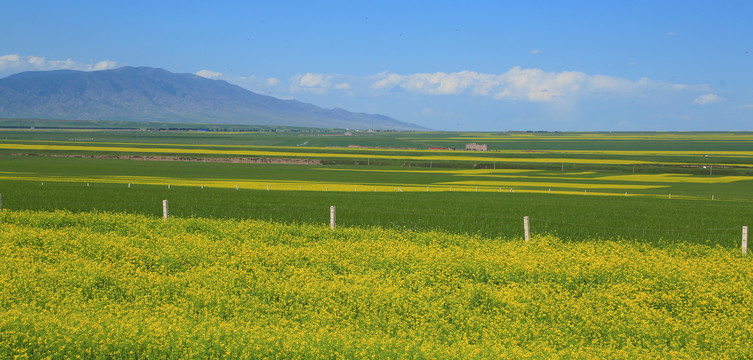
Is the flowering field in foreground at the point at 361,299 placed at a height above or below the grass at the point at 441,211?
above

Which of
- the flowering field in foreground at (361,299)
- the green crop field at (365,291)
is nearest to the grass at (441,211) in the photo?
the green crop field at (365,291)

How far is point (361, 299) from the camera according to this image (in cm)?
1301

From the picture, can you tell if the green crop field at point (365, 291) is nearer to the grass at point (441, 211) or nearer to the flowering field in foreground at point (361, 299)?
the flowering field in foreground at point (361, 299)

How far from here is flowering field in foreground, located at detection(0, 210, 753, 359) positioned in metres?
10.3

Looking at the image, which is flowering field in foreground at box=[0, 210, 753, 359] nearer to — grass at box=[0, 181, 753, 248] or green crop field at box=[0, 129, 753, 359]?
green crop field at box=[0, 129, 753, 359]

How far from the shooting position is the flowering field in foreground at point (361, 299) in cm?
1026

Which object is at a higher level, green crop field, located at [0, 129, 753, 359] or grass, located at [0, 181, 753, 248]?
green crop field, located at [0, 129, 753, 359]

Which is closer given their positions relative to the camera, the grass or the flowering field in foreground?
the flowering field in foreground

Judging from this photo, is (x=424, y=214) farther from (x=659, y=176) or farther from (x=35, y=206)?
(x=659, y=176)

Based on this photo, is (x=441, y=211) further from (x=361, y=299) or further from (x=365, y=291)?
(x=361, y=299)

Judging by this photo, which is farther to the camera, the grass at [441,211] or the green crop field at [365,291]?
the grass at [441,211]

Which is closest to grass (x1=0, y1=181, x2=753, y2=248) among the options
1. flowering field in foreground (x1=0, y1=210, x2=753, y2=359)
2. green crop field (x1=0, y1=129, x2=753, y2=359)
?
green crop field (x1=0, y1=129, x2=753, y2=359)

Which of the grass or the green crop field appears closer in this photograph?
the green crop field

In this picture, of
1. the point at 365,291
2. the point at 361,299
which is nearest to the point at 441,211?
the point at 365,291
